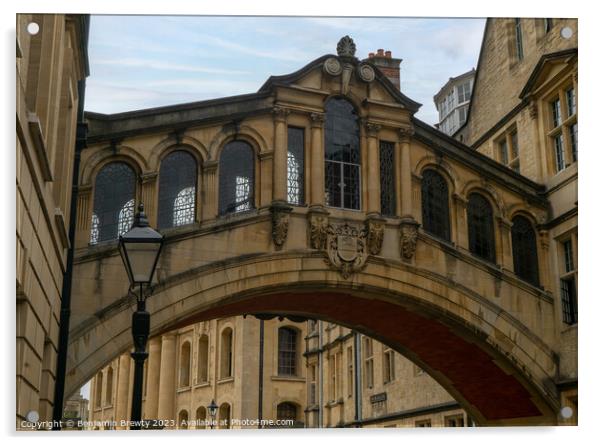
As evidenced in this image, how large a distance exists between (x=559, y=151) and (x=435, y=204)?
212 centimetres

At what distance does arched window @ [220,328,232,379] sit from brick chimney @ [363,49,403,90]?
4.76 m

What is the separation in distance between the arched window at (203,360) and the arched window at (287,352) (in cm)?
259

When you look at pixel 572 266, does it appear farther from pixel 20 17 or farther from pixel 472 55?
pixel 20 17

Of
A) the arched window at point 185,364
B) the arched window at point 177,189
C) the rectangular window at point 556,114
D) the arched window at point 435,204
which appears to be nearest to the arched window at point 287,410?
the arched window at point 185,364

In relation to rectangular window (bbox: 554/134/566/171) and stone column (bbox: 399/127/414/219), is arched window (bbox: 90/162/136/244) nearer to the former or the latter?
stone column (bbox: 399/127/414/219)

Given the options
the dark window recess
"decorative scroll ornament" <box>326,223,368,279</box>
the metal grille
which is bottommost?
the dark window recess

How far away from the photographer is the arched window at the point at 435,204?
1349 cm

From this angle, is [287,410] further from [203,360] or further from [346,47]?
Result: [346,47]

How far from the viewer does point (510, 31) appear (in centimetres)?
1409

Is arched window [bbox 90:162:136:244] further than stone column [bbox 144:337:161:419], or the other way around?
arched window [bbox 90:162:136:244]

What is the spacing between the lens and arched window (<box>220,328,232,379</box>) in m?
14.6

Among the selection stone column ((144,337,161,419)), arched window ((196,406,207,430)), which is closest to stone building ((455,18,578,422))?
arched window ((196,406,207,430))

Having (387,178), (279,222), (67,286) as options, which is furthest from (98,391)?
(387,178)
